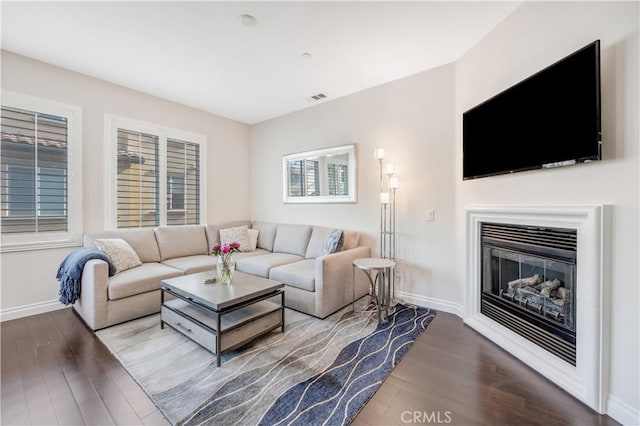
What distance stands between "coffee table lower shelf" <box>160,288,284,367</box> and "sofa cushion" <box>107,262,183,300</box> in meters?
0.40

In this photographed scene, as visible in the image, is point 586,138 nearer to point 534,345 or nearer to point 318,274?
point 534,345

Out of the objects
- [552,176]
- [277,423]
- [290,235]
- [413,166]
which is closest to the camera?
[277,423]

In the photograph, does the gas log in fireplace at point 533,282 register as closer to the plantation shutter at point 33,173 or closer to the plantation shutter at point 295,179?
the plantation shutter at point 295,179

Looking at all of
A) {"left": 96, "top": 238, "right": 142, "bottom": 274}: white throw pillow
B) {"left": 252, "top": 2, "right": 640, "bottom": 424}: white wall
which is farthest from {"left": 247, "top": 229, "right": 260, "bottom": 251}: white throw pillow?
{"left": 96, "top": 238, "right": 142, "bottom": 274}: white throw pillow

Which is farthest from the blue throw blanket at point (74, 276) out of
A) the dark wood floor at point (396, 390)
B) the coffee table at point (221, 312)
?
the coffee table at point (221, 312)

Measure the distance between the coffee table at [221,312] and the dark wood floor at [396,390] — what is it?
48 centimetres

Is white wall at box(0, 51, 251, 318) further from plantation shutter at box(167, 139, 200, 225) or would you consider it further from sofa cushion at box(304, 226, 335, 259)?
sofa cushion at box(304, 226, 335, 259)

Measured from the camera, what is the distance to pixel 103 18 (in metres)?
2.23

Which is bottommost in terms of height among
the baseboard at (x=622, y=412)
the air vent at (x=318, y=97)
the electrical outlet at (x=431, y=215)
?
the baseboard at (x=622, y=412)

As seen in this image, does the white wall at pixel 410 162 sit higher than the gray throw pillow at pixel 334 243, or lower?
higher

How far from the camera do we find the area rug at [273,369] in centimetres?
155

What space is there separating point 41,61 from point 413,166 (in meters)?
4.32

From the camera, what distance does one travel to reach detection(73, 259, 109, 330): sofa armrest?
8.16ft

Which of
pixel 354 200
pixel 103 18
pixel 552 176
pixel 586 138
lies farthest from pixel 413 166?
pixel 103 18
